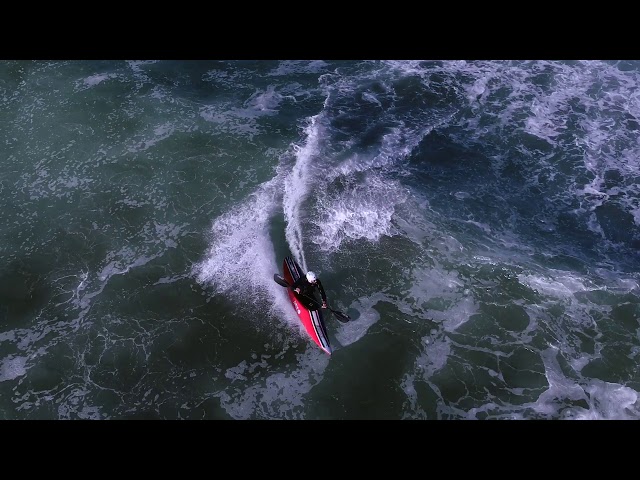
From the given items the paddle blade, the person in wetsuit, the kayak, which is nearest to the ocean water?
the kayak

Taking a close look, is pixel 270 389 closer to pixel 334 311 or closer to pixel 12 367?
pixel 334 311

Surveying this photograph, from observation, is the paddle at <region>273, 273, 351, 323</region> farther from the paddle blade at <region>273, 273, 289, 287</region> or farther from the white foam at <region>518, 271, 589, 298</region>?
the white foam at <region>518, 271, 589, 298</region>

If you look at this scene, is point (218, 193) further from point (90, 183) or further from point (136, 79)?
point (136, 79)

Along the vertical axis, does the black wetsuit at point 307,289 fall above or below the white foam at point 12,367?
above

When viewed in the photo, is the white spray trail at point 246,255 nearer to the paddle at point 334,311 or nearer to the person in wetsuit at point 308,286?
the paddle at point 334,311

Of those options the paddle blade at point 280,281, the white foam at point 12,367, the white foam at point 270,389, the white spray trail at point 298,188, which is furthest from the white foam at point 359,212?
the white foam at point 12,367

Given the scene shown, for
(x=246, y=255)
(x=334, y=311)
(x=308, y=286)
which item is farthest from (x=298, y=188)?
(x=334, y=311)
